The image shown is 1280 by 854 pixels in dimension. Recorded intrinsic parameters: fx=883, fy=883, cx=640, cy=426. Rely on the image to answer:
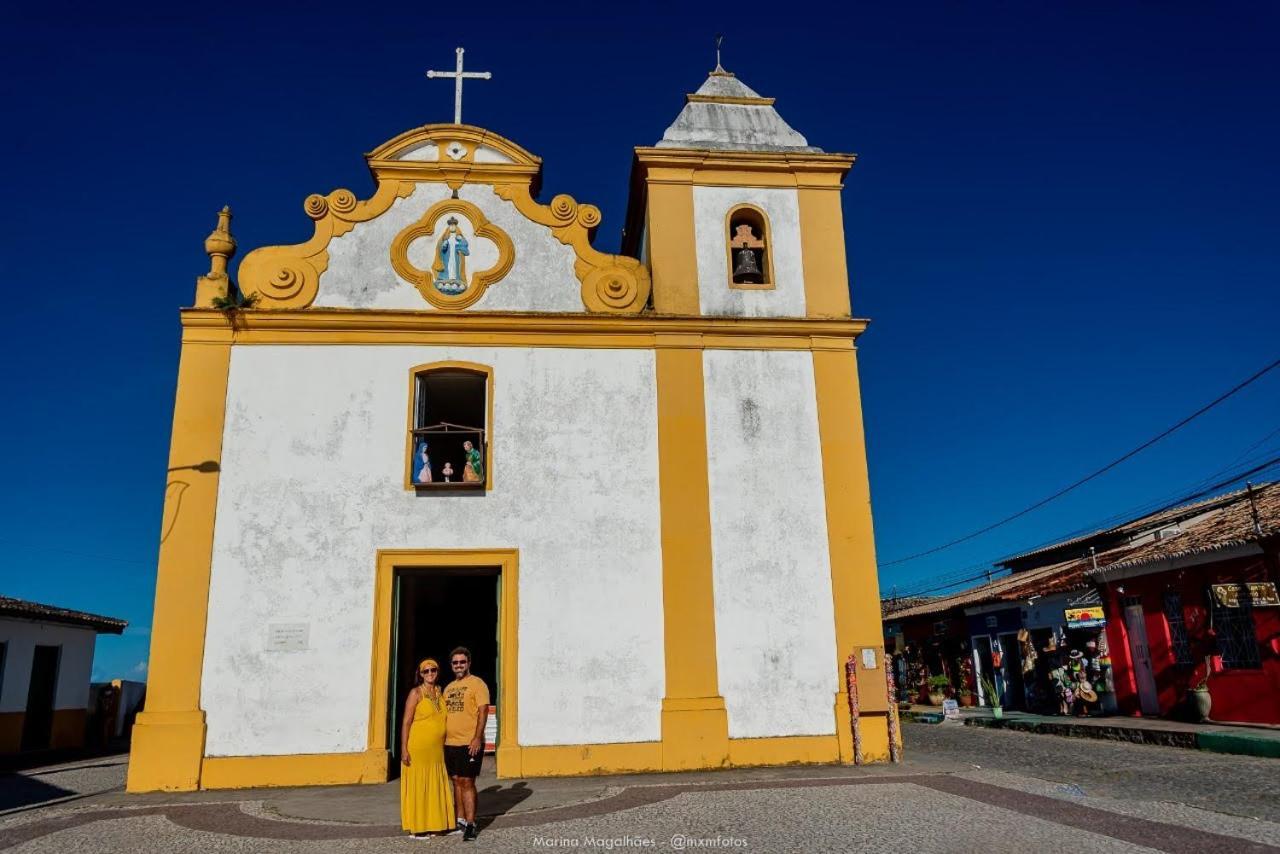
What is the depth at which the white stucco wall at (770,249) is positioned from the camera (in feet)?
41.0

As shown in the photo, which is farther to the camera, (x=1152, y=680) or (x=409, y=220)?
(x=1152, y=680)

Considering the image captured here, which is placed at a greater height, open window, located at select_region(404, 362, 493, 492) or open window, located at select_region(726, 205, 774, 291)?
open window, located at select_region(726, 205, 774, 291)

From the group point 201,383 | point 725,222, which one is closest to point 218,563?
point 201,383

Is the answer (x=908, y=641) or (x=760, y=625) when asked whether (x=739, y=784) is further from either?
(x=908, y=641)

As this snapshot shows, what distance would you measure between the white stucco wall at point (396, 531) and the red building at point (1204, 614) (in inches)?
410

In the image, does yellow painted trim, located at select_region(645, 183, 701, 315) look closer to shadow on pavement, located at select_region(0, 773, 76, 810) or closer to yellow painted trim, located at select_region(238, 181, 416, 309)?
yellow painted trim, located at select_region(238, 181, 416, 309)

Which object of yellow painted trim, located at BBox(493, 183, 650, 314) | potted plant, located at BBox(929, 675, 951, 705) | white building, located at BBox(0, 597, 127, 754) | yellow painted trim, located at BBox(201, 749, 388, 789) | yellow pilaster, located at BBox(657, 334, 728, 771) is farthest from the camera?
potted plant, located at BBox(929, 675, 951, 705)

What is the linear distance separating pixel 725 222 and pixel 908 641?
20858mm

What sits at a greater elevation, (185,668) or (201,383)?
(201,383)

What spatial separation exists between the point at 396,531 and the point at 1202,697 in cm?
1390

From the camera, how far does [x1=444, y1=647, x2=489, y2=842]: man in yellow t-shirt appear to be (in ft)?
23.7

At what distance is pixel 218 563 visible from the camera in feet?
35.0

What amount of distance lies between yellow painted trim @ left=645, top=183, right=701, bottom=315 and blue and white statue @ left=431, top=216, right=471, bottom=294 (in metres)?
2.65

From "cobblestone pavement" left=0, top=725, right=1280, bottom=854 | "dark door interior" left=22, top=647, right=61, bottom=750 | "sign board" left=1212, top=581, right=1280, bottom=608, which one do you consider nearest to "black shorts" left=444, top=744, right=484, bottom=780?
"cobblestone pavement" left=0, top=725, right=1280, bottom=854
